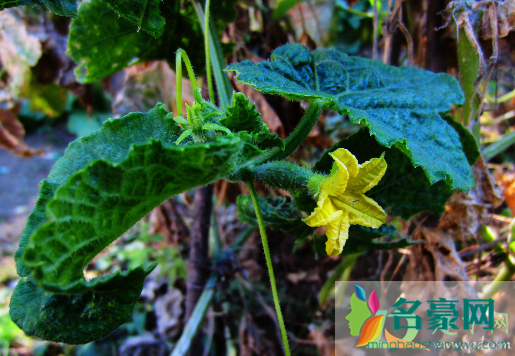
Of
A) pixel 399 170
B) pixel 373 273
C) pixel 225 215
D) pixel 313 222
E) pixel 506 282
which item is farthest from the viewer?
pixel 225 215

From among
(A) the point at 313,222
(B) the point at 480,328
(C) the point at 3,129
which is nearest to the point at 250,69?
(A) the point at 313,222

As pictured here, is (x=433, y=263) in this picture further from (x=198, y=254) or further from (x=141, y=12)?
(x=141, y=12)

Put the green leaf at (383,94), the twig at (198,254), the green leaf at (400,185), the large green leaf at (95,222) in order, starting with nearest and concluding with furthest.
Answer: the large green leaf at (95,222) < the green leaf at (383,94) < the green leaf at (400,185) < the twig at (198,254)

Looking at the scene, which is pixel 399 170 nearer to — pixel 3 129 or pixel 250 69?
pixel 250 69

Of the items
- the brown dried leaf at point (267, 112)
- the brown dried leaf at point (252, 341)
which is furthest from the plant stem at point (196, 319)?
the brown dried leaf at point (267, 112)

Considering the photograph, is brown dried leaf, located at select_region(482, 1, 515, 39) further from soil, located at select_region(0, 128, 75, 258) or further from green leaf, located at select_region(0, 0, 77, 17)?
soil, located at select_region(0, 128, 75, 258)

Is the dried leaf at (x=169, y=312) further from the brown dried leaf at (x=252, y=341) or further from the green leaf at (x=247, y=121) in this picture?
the green leaf at (x=247, y=121)

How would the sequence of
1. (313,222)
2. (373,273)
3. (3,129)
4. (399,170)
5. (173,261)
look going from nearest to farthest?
(313,222) → (399,170) → (373,273) → (3,129) → (173,261)

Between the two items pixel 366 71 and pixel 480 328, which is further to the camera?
pixel 480 328
